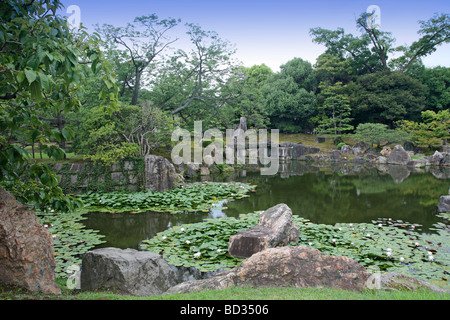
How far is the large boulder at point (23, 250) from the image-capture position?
3379mm

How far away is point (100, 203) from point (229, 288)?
687 centimetres

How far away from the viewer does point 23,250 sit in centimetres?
354

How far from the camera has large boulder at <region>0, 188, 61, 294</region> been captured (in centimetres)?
338

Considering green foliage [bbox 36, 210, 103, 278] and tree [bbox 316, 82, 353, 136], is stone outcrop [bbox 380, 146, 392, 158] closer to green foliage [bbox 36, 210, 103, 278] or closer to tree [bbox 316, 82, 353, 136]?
tree [bbox 316, 82, 353, 136]

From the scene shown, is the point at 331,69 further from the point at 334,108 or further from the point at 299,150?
the point at 299,150

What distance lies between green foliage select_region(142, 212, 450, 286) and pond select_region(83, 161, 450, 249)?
25.0 inches

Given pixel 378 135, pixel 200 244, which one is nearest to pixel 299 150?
pixel 378 135

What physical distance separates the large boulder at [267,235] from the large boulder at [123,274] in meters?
1.54

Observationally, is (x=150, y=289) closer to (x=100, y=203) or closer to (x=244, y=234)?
(x=244, y=234)

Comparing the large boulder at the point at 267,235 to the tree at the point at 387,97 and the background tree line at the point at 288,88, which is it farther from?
the tree at the point at 387,97

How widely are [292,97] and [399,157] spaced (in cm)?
1235

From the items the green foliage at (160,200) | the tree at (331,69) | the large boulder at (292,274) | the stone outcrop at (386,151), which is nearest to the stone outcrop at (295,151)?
the stone outcrop at (386,151)

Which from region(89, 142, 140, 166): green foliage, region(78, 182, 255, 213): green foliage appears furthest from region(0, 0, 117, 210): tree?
region(89, 142, 140, 166): green foliage
